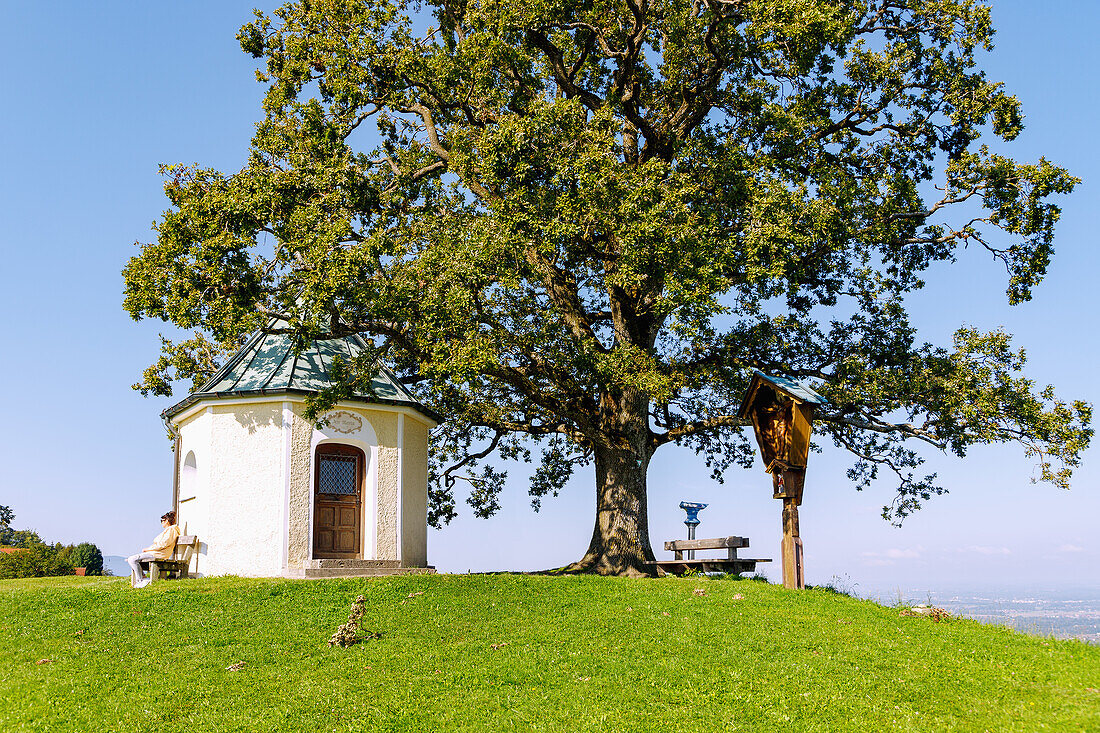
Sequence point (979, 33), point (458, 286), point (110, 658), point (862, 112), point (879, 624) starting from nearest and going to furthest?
point (110, 658)
point (879, 624)
point (458, 286)
point (979, 33)
point (862, 112)

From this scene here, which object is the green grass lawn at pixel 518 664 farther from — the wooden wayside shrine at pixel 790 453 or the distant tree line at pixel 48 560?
the distant tree line at pixel 48 560

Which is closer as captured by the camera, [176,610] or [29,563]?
[176,610]

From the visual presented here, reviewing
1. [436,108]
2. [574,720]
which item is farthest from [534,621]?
[436,108]

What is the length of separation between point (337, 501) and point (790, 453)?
9983 millimetres

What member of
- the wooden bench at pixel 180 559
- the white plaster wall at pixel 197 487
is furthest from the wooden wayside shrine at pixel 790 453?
the wooden bench at pixel 180 559

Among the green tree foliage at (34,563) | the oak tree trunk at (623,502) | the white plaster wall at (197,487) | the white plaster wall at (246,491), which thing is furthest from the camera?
the green tree foliage at (34,563)

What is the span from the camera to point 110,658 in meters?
12.2

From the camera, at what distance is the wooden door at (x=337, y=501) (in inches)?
767

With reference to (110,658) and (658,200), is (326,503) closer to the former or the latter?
(110,658)

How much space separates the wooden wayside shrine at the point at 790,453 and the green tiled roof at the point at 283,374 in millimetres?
8317

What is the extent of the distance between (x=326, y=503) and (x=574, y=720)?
11.2 meters

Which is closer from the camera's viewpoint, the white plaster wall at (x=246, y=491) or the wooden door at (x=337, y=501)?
the white plaster wall at (x=246, y=491)

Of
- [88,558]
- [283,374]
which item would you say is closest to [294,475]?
[283,374]

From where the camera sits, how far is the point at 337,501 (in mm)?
19766
